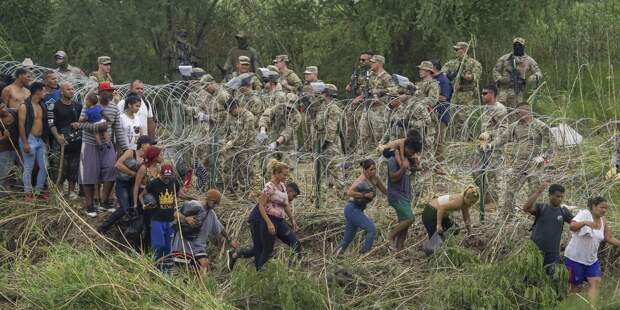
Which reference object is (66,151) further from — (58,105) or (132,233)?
(132,233)

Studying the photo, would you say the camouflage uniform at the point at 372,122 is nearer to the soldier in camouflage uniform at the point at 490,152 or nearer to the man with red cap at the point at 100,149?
the soldier in camouflage uniform at the point at 490,152

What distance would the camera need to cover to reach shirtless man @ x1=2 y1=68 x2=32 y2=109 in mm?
13898

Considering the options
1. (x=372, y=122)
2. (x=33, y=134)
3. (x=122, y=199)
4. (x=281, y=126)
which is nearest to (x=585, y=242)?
(x=372, y=122)

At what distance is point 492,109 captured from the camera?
1297cm

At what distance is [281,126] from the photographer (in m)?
14.8

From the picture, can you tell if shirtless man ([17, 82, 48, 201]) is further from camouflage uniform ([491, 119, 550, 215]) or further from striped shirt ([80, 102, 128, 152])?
camouflage uniform ([491, 119, 550, 215])

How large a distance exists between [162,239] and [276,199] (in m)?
1.29

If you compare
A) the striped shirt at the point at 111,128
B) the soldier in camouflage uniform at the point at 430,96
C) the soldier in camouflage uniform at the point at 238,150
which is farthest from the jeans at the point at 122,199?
the soldier in camouflage uniform at the point at 430,96

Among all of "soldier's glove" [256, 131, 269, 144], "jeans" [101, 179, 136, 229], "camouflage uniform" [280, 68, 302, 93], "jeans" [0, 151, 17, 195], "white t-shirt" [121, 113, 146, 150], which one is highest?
"camouflage uniform" [280, 68, 302, 93]

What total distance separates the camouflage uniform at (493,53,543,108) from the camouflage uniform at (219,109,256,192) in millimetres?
3618

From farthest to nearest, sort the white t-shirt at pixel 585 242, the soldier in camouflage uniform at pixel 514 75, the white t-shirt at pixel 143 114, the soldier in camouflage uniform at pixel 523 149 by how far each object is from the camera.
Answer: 1. the soldier in camouflage uniform at pixel 514 75
2. the white t-shirt at pixel 143 114
3. the soldier in camouflage uniform at pixel 523 149
4. the white t-shirt at pixel 585 242

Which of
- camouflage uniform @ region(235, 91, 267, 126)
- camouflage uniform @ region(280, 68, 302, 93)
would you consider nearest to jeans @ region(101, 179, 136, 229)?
camouflage uniform @ region(235, 91, 267, 126)

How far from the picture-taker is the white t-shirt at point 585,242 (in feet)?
36.5

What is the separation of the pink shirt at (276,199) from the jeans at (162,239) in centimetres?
109
